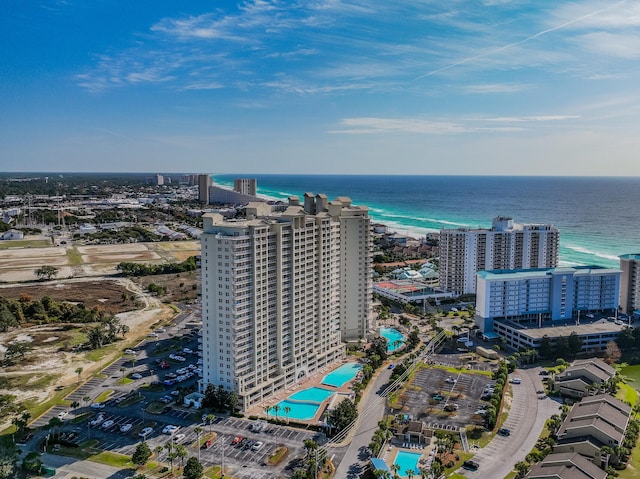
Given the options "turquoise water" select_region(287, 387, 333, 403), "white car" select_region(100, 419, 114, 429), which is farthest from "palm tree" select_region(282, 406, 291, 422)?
"white car" select_region(100, 419, 114, 429)

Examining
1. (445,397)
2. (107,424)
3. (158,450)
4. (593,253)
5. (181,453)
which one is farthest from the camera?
(593,253)

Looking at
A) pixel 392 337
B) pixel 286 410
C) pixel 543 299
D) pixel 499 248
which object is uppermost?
pixel 499 248

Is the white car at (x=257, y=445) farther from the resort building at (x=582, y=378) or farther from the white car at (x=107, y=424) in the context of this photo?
the resort building at (x=582, y=378)

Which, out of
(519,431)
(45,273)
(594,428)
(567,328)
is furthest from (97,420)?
(45,273)

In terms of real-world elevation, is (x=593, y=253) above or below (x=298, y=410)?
above

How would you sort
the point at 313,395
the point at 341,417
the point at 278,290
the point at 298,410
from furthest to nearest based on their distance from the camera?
the point at 313,395
the point at 278,290
the point at 298,410
the point at 341,417

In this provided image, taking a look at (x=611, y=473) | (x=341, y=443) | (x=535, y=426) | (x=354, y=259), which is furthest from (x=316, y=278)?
(x=611, y=473)

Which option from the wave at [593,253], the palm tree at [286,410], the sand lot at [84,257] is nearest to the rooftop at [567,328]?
the palm tree at [286,410]

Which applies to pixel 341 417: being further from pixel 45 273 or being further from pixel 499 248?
pixel 45 273
